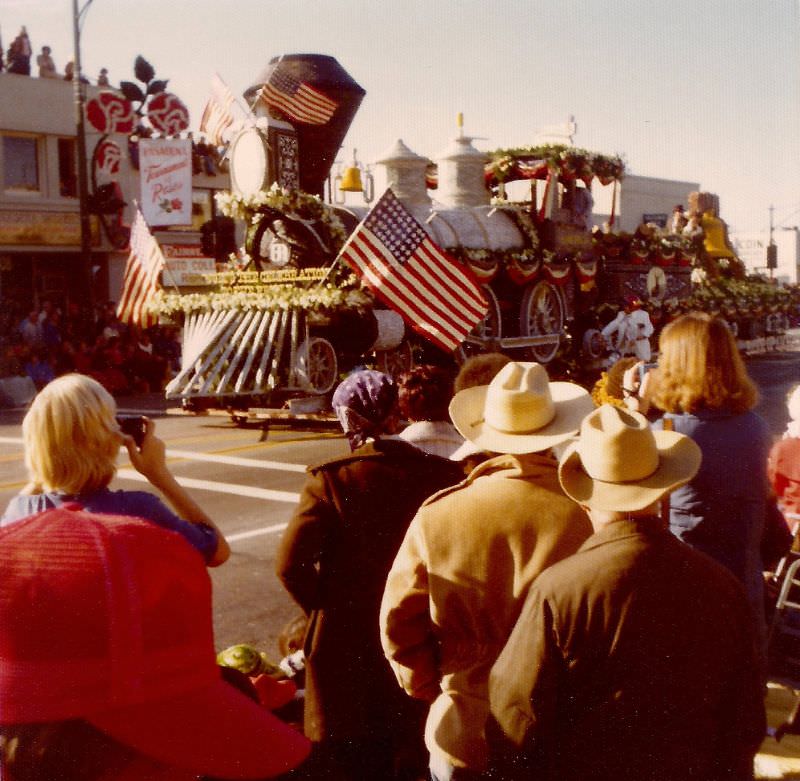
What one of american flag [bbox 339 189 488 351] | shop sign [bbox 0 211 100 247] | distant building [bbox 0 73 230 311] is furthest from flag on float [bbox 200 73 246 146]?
distant building [bbox 0 73 230 311]

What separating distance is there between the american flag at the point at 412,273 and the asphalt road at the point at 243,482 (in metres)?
1.89

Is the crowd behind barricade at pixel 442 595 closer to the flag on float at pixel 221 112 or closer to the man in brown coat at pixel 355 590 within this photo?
the man in brown coat at pixel 355 590

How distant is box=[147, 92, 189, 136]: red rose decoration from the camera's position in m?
25.8

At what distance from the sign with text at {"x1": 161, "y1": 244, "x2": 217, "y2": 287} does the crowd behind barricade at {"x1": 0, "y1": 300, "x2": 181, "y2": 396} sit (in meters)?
1.92

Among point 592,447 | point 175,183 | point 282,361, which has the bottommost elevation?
point 282,361

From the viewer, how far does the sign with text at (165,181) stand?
21.9m

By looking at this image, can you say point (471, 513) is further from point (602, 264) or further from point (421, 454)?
point (602, 264)

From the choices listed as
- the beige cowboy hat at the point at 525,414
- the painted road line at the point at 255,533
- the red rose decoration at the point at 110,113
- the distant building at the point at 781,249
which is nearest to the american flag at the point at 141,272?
the painted road line at the point at 255,533

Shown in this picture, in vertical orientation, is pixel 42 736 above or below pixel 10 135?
below

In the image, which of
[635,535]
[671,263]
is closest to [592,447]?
[635,535]

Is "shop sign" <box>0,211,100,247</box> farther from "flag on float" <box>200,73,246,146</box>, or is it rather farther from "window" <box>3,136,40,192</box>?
"flag on float" <box>200,73,246,146</box>

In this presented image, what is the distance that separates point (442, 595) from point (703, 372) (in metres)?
1.37

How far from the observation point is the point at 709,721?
229 cm

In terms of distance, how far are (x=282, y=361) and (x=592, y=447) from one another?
467 inches
